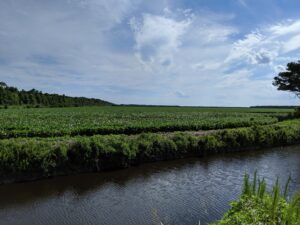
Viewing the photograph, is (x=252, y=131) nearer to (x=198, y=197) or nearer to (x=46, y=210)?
(x=198, y=197)

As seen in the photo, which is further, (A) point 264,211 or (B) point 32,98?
(B) point 32,98

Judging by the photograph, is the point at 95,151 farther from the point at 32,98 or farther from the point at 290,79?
the point at 32,98

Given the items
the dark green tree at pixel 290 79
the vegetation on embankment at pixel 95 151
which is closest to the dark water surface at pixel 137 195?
the vegetation on embankment at pixel 95 151

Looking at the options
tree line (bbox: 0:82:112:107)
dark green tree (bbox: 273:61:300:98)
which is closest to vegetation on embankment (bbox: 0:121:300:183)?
dark green tree (bbox: 273:61:300:98)

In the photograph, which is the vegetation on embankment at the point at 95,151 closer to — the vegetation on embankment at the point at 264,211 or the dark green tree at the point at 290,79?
the vegetation on embankment at the point at 264,211

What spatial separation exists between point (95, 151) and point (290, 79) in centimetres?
4829

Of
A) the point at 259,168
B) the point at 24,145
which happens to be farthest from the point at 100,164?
the point at 259,168

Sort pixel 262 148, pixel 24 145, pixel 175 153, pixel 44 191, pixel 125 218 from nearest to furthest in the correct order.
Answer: pixel 125 218 < pixel 44 191 < pixel 24 145 < pixel 175 153 < pixel 262 148

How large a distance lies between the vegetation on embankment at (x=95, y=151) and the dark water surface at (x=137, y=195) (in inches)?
25.7

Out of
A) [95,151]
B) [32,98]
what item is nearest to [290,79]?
[95,151]

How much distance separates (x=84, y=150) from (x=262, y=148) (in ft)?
55.6

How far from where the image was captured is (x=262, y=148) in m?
28.3

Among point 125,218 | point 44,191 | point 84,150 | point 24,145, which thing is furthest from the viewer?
point 84,150

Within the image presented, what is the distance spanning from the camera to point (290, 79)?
57125 millimetres
